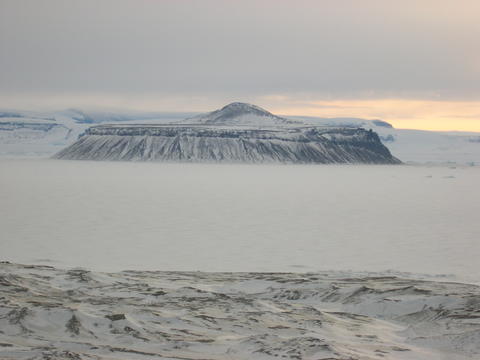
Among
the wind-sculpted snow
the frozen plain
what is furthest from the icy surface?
the wind-sculpted snow

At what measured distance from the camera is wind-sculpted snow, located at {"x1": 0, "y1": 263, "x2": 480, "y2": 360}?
19.6m

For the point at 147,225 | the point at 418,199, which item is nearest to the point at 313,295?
the point at 147,225

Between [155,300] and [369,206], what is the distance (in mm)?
44997

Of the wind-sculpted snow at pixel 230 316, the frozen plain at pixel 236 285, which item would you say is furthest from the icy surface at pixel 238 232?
the wind-sculpted snow at pixel 230 316

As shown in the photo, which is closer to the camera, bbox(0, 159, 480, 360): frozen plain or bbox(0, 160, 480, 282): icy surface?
bbox(0, 159, 480, 360): frozen plain

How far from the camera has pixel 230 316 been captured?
77.6ft

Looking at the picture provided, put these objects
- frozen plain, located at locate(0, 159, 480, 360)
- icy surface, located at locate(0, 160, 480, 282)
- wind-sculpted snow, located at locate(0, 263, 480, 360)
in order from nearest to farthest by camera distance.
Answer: wind-sculpted snow, located at locate(0, 263, 480, 360) → frozen plain, located at locate(0, 159, 480, 360) → icy surface, located at locate(0, 160, 480, 282)

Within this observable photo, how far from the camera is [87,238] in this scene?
4219 centimetres

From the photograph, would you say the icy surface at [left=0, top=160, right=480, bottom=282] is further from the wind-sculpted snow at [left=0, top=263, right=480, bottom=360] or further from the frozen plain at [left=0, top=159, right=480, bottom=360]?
the wind-sculpted snow at [left=0, top=263, right=480, bottom=360]

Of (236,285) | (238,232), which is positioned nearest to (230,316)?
(236,285)

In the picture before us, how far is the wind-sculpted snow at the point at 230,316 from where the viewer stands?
772 inches

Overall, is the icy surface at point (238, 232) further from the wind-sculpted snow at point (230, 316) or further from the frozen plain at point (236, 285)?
the wind-sculpted snow at point (230, 316)

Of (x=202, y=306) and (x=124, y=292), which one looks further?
(x=124, y=292)

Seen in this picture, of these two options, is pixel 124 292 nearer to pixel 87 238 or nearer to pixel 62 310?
pixel 62 310
